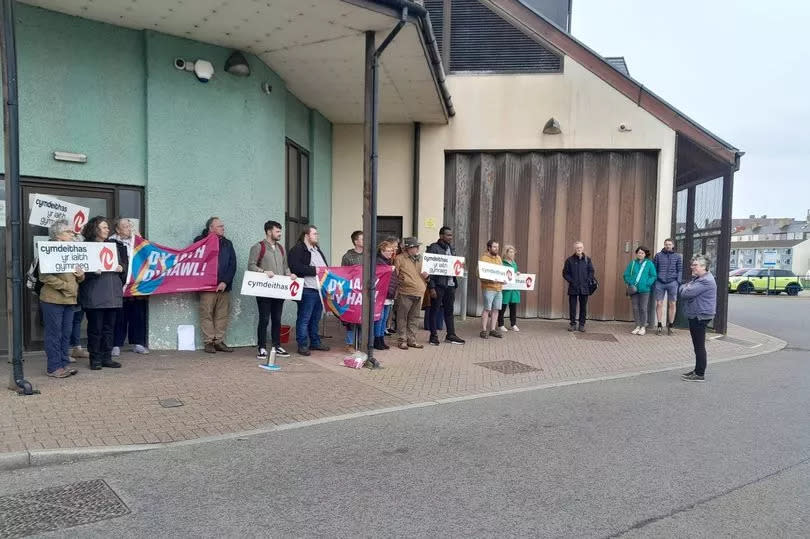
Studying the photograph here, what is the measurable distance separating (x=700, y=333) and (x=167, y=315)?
24.1 ft

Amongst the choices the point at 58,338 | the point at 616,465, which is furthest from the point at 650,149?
the point at 58,338

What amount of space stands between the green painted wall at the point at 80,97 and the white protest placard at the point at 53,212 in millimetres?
379

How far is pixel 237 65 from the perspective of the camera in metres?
8.14

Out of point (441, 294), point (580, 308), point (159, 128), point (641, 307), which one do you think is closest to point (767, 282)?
point (641, 307)

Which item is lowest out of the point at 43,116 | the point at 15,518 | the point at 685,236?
the point at 15,518

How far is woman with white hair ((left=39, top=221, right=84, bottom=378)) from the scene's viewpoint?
6152mm

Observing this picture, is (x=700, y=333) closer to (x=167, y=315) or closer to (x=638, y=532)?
(x=638, y=532)

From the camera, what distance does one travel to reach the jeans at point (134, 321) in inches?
309

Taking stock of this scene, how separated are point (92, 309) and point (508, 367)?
215 inches

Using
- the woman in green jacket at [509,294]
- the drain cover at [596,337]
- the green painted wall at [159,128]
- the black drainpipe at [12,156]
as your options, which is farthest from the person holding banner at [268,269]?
the drain cover at [596,337]

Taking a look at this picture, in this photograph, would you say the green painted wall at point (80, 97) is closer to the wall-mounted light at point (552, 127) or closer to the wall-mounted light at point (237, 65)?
the wall-mounted light at point (237, 65)

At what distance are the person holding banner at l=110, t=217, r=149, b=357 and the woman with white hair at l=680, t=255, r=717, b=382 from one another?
7363 millimetres

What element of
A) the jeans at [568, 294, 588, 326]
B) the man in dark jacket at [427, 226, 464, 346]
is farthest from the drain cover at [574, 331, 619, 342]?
the man in dark jacket at [427, 226, 464, 346]

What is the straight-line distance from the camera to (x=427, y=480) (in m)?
4.07
